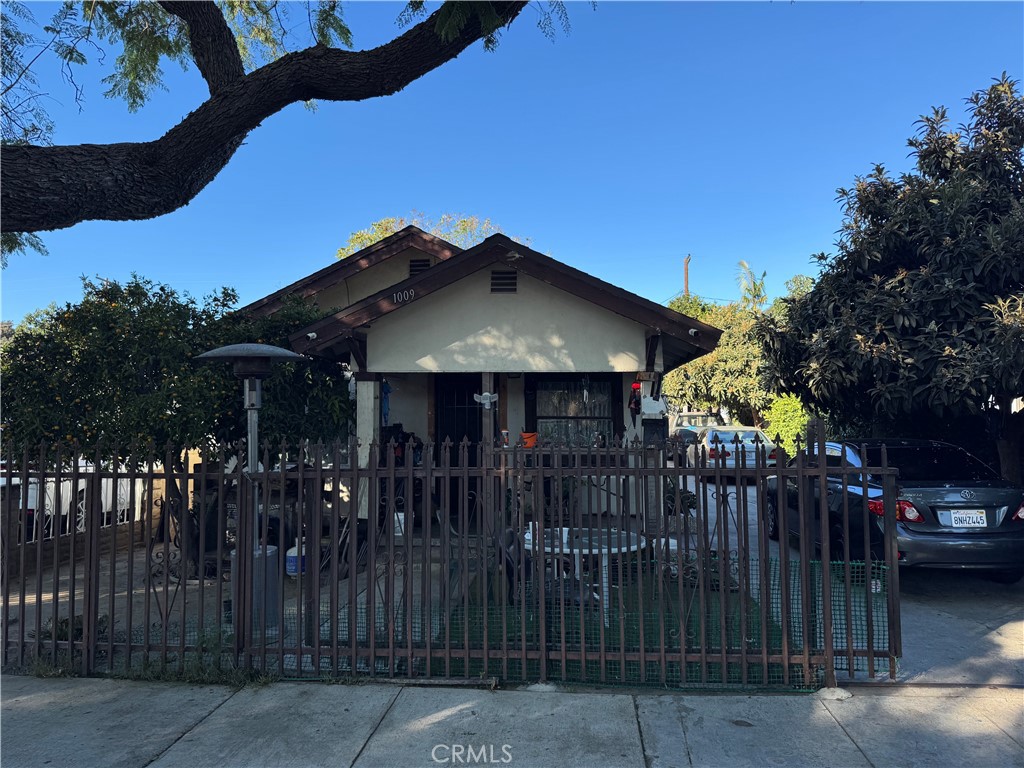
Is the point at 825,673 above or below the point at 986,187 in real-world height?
below

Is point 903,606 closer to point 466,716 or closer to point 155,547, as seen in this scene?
point 466,716

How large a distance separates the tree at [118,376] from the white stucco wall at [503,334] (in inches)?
93.5

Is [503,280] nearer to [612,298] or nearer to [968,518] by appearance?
[612,298]

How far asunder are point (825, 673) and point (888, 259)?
6.77m

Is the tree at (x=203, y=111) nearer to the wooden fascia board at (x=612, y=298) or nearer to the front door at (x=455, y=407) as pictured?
the wooden fascia board at (x=612, y=298)

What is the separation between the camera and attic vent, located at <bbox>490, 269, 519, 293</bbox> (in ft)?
29.8

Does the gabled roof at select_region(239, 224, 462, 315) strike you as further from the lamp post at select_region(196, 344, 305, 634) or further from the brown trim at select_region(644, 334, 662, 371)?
the lamp post at select_region(196, 344, 305, 634)

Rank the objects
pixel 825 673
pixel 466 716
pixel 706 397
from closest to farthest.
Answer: pixel 466 716 < pixel 825 673 < pixel 706 397

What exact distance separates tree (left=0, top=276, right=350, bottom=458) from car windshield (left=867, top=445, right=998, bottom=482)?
7581 mm

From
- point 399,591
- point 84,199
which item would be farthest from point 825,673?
point 84,199

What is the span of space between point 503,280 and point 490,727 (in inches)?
248

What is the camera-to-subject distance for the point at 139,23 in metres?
7.26

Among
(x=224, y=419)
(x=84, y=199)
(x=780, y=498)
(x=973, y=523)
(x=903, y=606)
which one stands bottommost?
(x=903, y=606)

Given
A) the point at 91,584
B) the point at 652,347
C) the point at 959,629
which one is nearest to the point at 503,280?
the point at 652,347
